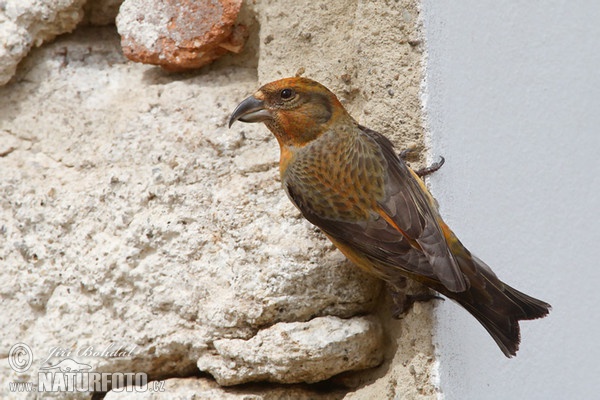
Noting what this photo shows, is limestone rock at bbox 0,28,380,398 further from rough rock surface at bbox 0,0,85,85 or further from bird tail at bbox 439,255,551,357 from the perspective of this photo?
bird tail at bbox 439,255,551,357

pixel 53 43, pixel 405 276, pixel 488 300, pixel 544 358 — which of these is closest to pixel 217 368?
pixel 405 276

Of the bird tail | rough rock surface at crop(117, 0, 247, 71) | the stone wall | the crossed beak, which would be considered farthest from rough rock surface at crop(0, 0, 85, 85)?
the bird tail

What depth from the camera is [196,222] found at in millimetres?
2945

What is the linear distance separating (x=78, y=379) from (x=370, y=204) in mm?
1054

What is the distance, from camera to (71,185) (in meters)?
3.09

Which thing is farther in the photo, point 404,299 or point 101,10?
point 101,10

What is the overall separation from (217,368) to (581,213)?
4.85 feet

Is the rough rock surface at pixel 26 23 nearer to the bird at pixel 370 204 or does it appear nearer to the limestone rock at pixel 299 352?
the bird at pixel 370 204

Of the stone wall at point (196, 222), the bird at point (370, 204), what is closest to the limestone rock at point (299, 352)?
the stone wall at point (196, 222)

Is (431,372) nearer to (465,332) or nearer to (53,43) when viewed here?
(465,332)

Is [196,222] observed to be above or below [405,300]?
above

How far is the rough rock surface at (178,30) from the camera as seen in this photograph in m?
3.00

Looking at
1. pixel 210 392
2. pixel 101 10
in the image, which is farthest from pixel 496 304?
pixel 101 10

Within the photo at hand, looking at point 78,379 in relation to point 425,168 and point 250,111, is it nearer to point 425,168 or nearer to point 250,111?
point 250,111
